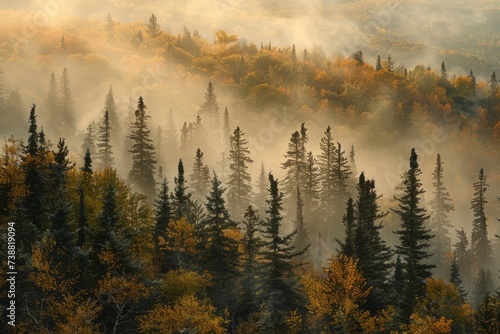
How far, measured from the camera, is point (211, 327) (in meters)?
48.2

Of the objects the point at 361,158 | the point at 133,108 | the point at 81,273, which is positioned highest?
the point at 133,108

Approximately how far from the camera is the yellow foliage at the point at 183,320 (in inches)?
1875

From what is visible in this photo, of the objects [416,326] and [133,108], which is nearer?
[416,326]

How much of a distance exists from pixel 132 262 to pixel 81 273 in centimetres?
546

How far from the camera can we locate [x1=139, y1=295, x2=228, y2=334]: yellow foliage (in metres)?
47.6

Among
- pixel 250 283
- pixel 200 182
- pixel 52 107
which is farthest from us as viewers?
pixel 52 107

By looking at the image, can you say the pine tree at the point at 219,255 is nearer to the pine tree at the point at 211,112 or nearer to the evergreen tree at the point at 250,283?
the evergreen tree at the point at 250,283

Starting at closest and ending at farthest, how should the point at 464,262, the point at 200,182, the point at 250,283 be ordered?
the point at 250,283 → the point at 464,262 → the point at 200,182

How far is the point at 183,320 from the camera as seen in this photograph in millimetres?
47438

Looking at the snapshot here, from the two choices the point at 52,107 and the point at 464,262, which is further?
the point at 52,107

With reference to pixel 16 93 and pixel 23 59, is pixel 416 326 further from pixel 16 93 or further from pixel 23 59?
pixel 23 59

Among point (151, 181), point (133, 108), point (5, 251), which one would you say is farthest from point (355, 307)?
point (133, 108)

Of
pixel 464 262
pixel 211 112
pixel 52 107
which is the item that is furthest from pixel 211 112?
pixel 464 262

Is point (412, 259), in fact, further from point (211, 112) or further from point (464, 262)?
point (211, 112)
